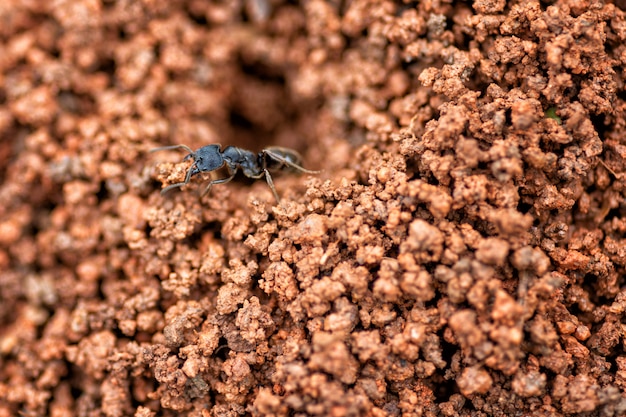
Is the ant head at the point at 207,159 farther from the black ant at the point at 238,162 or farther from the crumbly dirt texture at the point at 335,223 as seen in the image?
the crumbly dirt texture at the point at 335,223

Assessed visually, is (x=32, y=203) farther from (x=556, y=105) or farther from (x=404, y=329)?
(x=556, y=105)

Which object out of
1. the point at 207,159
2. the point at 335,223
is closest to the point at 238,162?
the point at 207,159

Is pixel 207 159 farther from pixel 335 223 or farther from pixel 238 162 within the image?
pixel 335 223

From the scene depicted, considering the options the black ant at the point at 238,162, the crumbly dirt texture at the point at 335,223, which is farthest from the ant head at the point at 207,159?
the crumbly dirt texture at the point at 335,223

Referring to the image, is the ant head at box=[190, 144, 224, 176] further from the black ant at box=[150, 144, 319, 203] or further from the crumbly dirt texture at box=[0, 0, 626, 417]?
the crumbly dirt texture at box=[0, 0, 626, 417]

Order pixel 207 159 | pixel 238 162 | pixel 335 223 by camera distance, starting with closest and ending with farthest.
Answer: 1. pixel 335 223
2. pixel 207 159
3. pixel 238 162

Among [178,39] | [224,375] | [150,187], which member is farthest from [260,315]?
[178,39]

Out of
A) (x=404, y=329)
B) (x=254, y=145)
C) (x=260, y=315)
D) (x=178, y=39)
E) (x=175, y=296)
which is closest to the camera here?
(x=404, y=329)

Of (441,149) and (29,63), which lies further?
(29,63)

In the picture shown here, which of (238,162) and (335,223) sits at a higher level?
(335,223)
